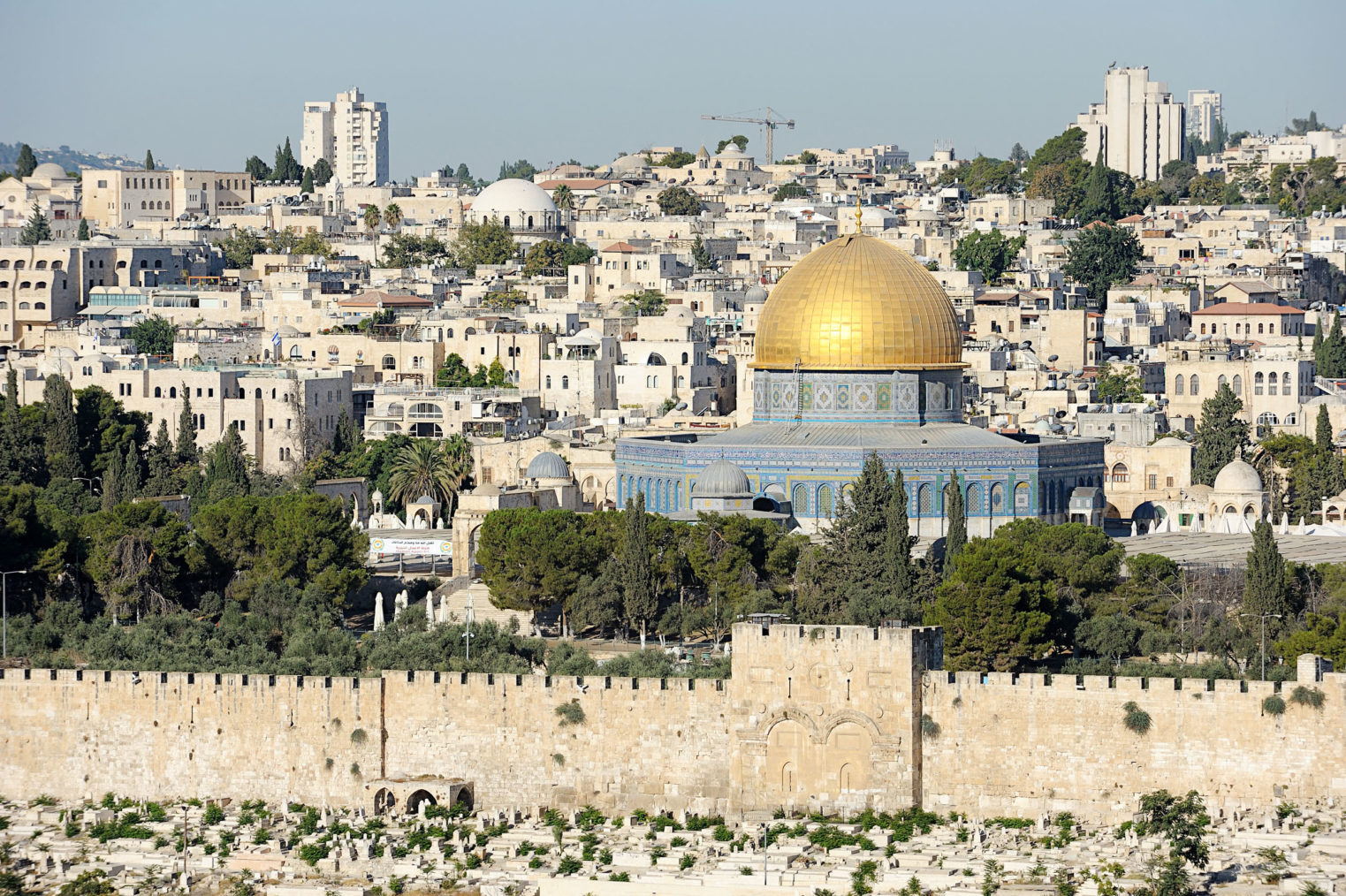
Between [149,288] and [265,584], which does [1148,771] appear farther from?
[149,288]

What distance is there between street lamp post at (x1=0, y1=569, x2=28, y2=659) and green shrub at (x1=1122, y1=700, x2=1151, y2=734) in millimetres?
15916

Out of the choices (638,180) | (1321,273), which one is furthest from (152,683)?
(638,180)

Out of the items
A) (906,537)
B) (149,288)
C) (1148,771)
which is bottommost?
(1148,771)

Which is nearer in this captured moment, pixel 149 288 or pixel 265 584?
pixel 265 584

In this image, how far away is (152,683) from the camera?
39844mm

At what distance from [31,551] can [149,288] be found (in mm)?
41670

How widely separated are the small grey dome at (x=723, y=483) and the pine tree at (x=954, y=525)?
335 centimetres

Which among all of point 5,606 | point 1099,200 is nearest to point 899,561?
point 5,606

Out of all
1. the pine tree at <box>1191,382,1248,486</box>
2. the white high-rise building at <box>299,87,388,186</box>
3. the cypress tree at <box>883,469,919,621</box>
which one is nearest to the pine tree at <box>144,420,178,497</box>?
the cypress tree at <box>883,469,919,621</box>

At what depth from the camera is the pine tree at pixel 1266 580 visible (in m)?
43.8

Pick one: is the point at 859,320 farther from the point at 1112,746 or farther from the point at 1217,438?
the point at 1112,746

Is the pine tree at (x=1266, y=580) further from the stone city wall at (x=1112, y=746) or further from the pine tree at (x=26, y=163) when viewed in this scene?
the pine tree at (x=26, y=163)

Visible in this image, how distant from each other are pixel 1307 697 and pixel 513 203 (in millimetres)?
74143

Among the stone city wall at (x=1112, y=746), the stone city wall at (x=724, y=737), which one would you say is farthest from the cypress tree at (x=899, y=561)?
the stone city wall at (x=1112, y=746)
